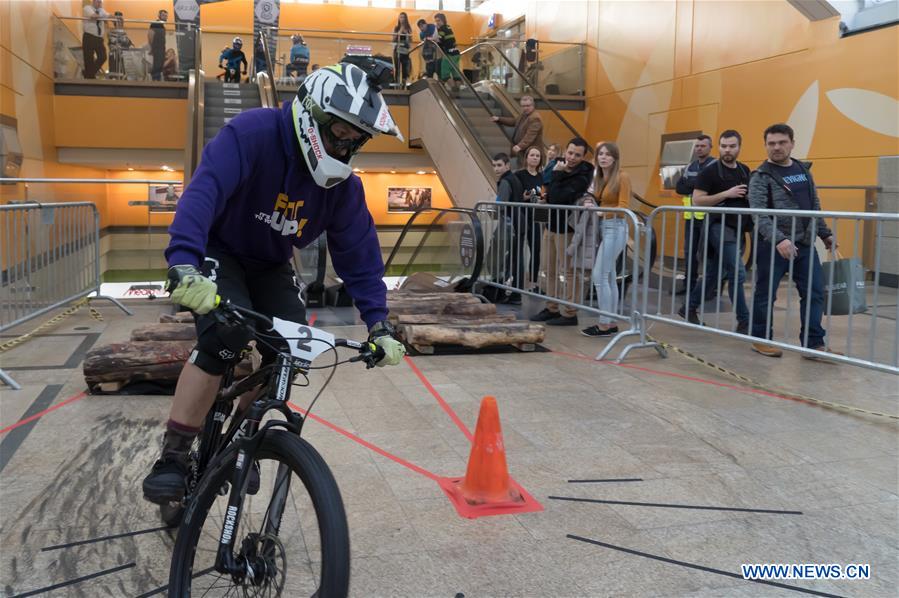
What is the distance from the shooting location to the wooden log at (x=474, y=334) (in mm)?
6723

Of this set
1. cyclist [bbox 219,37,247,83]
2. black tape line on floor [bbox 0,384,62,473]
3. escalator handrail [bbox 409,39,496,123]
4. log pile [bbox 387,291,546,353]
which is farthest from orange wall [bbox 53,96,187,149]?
black tape line on floor [bbox 0,384,62,473]

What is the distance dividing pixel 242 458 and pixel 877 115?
1089 centimetres

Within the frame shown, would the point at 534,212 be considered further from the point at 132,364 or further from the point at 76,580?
the point at 76,580

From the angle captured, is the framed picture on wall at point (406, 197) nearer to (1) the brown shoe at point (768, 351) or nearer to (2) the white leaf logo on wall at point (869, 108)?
(2) the white leaf logo on wall at point (869, 108)

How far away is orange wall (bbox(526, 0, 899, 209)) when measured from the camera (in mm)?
10938

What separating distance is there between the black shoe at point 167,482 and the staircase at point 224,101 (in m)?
12.5

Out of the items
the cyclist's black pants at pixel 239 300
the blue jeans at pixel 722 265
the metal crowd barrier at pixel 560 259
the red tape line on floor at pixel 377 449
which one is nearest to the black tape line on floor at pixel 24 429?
the red tape line on floor at pixel 377 449

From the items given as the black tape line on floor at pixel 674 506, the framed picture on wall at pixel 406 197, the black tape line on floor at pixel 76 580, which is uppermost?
the framed picture on wall at pixel 406 197

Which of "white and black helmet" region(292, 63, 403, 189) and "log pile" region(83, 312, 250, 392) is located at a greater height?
"white and black helmet" region(292, 63, 403, 189)

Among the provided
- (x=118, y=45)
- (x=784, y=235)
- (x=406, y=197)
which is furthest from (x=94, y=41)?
(x=784, y=235)

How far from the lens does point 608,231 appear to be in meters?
7.35

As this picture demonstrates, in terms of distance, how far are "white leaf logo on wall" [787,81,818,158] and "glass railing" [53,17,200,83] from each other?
1188cm

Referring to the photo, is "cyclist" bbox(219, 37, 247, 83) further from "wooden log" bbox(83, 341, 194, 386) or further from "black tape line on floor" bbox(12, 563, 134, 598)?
"black tape line on floor" bbox(12, 563, 134, 598)

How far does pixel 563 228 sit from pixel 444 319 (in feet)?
5.45
